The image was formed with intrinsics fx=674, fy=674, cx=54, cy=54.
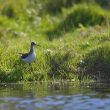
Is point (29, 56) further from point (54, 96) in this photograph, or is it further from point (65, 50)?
point (54, 96)

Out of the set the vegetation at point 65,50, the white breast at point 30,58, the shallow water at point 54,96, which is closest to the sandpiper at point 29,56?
the white breast at point 30,58

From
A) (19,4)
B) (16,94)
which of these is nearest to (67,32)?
(19,4)

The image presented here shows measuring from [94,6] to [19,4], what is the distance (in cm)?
332

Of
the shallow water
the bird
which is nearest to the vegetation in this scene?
the bird

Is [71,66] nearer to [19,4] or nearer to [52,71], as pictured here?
[52,71]

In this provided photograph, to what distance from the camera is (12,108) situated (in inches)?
468

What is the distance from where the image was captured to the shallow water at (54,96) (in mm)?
11984

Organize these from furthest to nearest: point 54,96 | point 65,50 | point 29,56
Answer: point 65,50 → point 29,56 → point 54,96

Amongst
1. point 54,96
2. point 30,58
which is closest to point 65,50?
point 30,58

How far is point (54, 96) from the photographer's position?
13000 millimetres

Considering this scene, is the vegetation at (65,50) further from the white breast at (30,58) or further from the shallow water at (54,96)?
the shallow water at (54,96)

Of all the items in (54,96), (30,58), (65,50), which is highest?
(65,50)

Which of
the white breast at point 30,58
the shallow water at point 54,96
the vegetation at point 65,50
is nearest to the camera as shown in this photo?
the shallow water at point 54,96

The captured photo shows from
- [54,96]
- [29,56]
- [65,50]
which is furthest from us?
[65,50]
